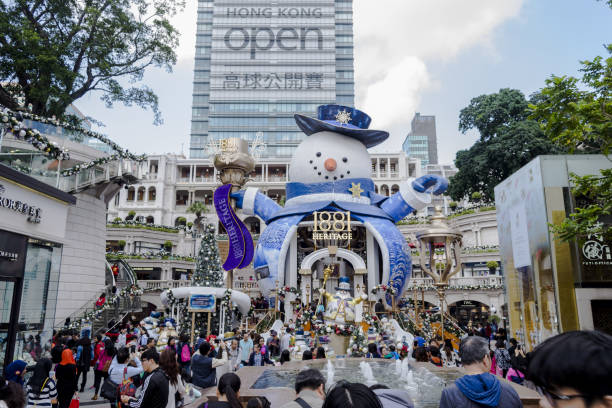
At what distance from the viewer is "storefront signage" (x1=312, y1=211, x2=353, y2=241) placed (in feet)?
52.4

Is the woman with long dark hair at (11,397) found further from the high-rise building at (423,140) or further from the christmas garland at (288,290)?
the high-rise building at (423,140)

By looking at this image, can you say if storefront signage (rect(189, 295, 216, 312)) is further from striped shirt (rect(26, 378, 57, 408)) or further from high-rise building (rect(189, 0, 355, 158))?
high-rise building (rect(189, 0, 355, 158))

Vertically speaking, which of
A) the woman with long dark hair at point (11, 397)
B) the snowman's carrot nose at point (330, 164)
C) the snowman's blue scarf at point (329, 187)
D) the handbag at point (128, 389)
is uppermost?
the snowman's carrot nose at point (330, 164)

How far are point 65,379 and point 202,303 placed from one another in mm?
7868

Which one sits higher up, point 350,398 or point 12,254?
point 12,254

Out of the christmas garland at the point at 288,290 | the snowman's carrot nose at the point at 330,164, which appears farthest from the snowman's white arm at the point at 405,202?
the christmas garland at the point at 288,290

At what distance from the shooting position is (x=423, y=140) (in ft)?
339

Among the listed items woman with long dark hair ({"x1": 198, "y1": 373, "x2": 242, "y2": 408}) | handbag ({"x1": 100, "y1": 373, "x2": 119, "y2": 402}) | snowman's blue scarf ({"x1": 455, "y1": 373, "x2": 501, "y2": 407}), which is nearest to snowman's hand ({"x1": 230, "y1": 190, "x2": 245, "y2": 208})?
handbag ({"x1": 100, "y1": 373, "x2": 119, "y2": 402})

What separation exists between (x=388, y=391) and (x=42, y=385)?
17.1 ft

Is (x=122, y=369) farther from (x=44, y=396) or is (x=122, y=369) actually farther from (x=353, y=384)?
(x=353, y=384)

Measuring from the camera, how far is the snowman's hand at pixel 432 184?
15.8m

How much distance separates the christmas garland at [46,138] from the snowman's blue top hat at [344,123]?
7087 mm

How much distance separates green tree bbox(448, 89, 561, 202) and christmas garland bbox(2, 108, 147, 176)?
25049mm

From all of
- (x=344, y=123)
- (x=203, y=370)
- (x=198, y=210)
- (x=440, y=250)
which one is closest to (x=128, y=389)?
(x=203, y=370)
